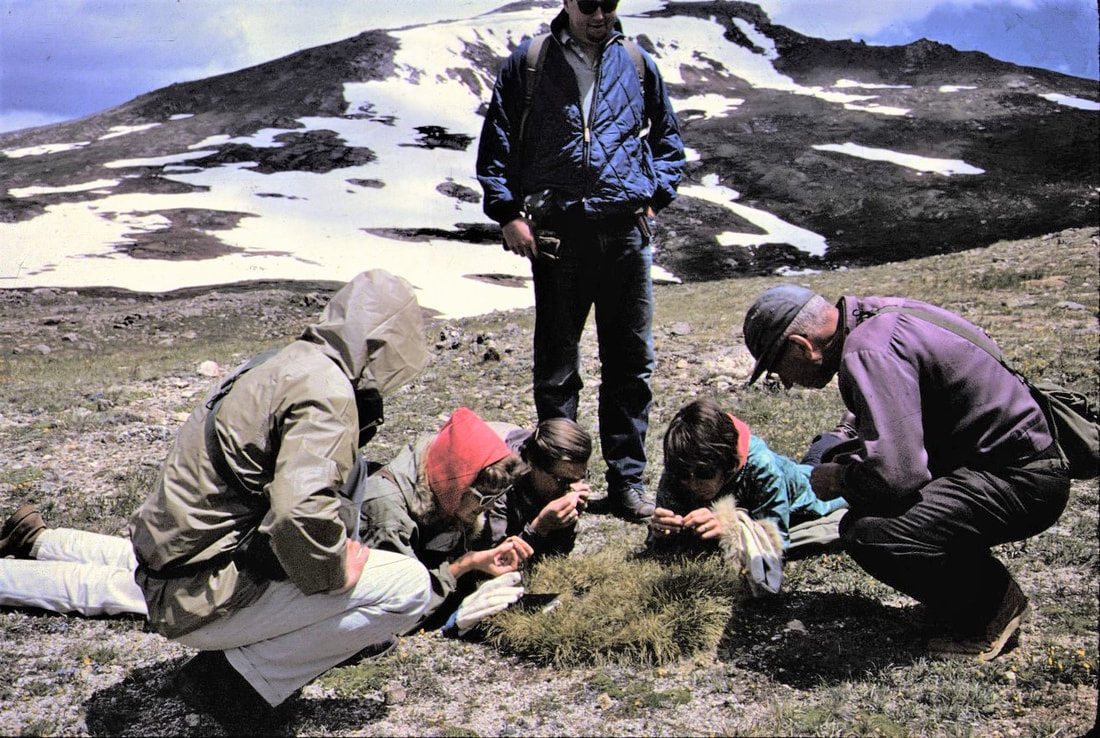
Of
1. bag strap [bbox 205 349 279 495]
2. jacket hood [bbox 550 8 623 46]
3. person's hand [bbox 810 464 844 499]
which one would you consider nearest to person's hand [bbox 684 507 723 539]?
person's hand [bbox 810 464 844 499]

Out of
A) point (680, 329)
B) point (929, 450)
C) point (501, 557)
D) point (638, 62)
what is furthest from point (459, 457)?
point (680, 329)

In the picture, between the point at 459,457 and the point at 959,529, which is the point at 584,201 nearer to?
the point at 459,457

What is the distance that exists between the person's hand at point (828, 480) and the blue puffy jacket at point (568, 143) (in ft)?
7.26

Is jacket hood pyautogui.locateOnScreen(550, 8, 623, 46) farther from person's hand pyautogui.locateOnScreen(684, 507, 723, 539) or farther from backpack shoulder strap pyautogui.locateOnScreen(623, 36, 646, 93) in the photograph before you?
person's hand pyautogui.locateOnScreen(684, 507, 723, 539)

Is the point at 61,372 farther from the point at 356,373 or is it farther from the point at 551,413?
the point at 356,373

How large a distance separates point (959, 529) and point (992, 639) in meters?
0.56

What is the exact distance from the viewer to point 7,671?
388 cm

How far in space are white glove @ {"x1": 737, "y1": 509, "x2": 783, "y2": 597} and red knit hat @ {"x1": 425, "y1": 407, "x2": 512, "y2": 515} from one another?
1.24m

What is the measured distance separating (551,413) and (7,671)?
306 centimetres

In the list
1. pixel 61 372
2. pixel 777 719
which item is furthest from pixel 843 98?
pixel 777 719

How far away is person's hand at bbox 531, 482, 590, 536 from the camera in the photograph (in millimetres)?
4621

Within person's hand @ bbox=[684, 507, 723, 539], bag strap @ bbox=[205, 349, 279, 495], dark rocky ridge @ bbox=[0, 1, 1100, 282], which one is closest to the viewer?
bag strap @ bbox=[205, 349, 279, 495]

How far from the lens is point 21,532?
14.8ft

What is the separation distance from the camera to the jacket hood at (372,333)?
3195 mm
